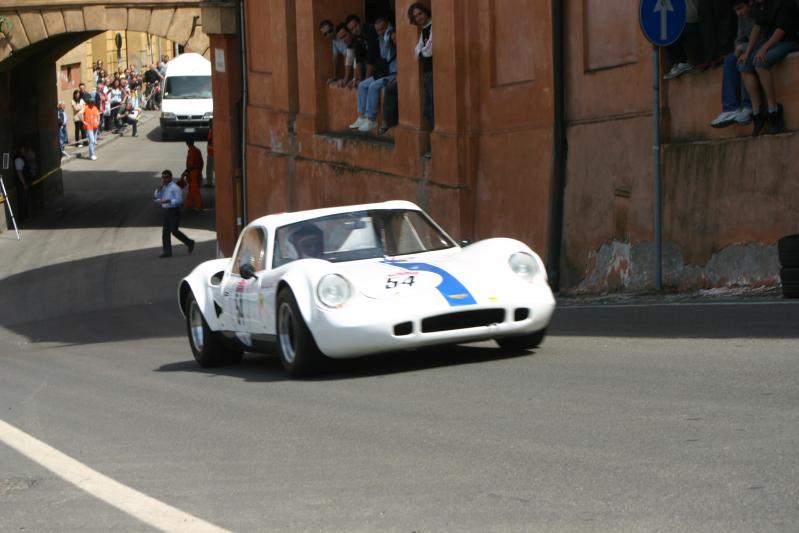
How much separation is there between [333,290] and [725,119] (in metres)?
6.05

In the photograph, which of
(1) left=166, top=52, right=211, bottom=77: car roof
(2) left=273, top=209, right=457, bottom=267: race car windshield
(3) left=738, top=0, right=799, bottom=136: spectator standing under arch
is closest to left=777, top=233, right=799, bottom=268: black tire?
(3) left=738, top=0, right=799, bottom=136: spectator standing under arch

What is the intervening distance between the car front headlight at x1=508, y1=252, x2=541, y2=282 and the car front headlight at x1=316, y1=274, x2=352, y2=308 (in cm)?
129

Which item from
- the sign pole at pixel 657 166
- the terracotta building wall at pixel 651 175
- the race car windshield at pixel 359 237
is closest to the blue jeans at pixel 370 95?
the terracotta building wall at pixel 651 175

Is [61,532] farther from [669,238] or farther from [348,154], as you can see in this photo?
[348,154]

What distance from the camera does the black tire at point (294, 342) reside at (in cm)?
1078

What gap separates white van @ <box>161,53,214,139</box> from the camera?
56.7 m

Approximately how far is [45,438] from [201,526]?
11.3ft

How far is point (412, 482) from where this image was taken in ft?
22.5

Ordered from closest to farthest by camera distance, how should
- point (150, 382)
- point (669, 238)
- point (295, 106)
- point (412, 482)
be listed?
1. point (412, 482)
2. point (150, 382)
3. point (669, 238)
4. point (295, 106)

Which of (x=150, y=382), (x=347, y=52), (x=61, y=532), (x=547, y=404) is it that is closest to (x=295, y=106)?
(x=347, y=52)

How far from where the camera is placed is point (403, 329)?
34.7ft

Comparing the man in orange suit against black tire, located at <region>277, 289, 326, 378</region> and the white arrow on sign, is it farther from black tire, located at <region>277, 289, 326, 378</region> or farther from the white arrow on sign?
black tire, located at <region>277, 289, 326, 378</region>

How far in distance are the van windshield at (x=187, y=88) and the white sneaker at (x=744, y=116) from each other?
1701 inches

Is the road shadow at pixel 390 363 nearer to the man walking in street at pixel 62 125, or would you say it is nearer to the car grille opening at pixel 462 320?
the car grille opening at pixel 462 320
